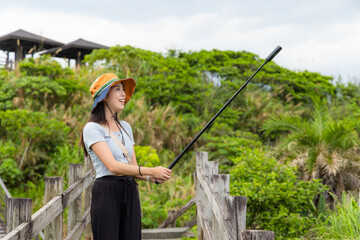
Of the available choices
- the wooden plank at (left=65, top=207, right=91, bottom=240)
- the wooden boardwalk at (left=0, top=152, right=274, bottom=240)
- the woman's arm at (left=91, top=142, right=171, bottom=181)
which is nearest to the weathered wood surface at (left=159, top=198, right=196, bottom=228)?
the wooden boardwalk at (left=0, top=152, right=274, bottom=240)

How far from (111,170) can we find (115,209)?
31 centimetres

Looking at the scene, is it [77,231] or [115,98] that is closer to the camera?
[115,98]

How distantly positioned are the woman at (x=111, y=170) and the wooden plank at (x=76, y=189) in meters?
0.54

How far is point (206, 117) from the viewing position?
38.5 feet

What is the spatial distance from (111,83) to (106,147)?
18.4 inches

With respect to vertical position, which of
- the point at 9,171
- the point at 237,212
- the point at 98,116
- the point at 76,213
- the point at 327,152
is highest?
the point at 98,116

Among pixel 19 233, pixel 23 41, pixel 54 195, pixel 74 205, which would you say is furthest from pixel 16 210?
pixel 23 41

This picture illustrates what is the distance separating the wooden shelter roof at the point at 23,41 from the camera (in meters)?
19.6

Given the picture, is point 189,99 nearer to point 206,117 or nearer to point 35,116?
point 206,117

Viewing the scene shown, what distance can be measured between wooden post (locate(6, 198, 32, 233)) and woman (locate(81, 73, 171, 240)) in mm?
675

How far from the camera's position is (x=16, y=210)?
201 centimetres

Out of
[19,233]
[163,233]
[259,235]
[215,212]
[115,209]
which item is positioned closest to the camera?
[259,235]

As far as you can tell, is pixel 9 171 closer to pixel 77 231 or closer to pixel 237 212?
pixel 77 231

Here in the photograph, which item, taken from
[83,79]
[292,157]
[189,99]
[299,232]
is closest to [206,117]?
[189,99]
